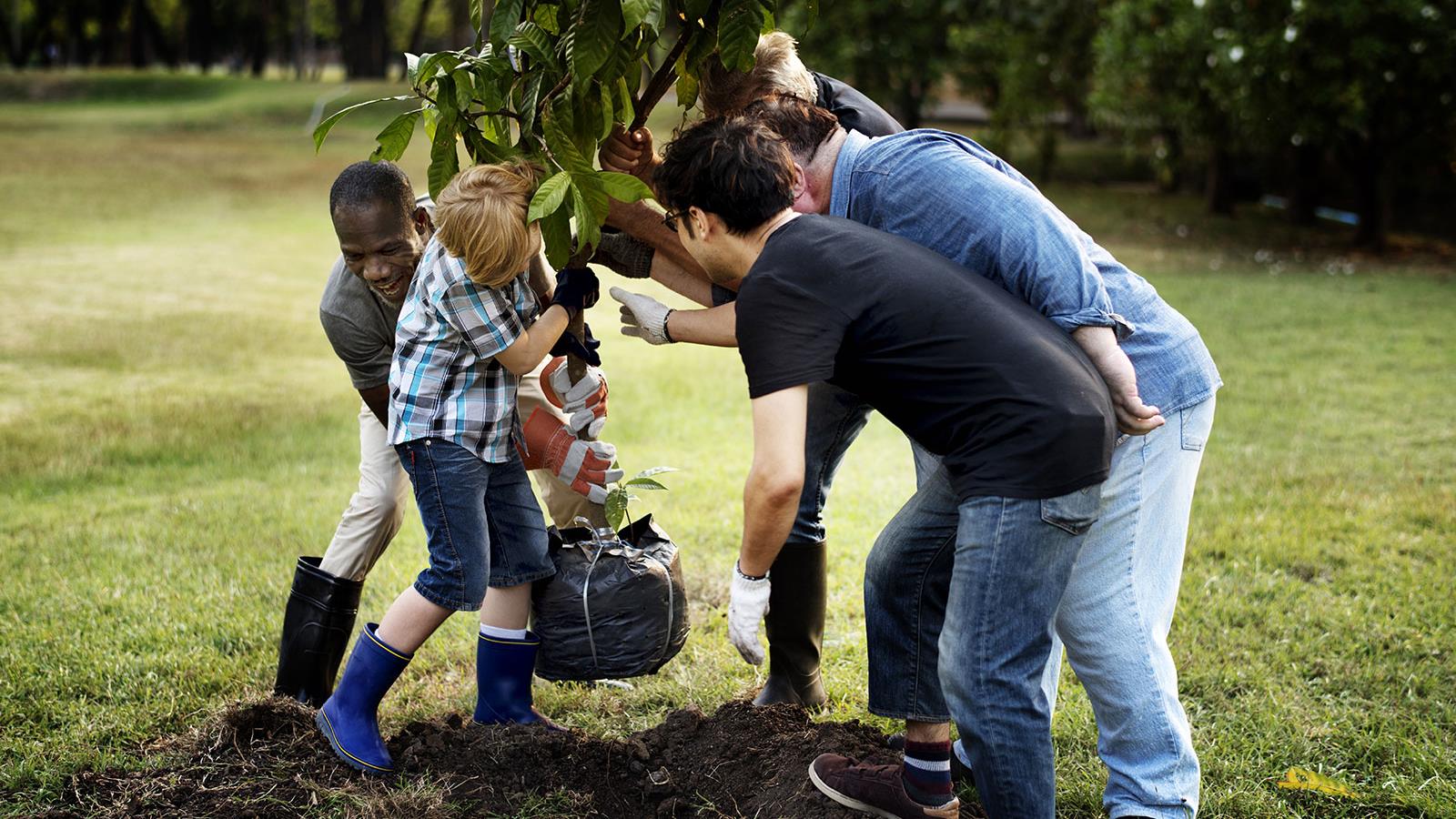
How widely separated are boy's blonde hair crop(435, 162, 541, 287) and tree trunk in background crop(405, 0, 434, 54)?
122 feet

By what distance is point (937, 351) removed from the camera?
8.82 ft

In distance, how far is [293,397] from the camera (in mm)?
9359

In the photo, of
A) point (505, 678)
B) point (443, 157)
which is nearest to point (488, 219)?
point (443, 157)

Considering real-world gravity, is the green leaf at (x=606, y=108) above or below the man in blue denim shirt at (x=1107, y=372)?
above

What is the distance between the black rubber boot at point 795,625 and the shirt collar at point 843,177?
4.39ft

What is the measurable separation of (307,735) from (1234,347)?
9134 millimetres

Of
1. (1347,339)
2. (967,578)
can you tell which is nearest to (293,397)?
(967,578)

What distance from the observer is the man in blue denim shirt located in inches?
112

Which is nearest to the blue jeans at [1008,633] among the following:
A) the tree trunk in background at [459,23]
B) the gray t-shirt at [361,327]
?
the gray t-shirt at [361,327]

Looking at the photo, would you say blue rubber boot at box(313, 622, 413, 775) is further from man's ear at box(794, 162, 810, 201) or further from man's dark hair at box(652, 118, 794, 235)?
man's ear at box(794, 162, 810, 201)

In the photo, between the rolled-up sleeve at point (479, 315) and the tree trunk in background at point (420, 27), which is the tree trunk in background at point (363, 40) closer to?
the tree trunk in background at point (420, 27)

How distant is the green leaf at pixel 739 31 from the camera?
317 centimetres

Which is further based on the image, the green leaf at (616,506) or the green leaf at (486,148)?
the green leaf at (616,506)

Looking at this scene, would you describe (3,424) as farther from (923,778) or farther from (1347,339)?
(1347,339)
